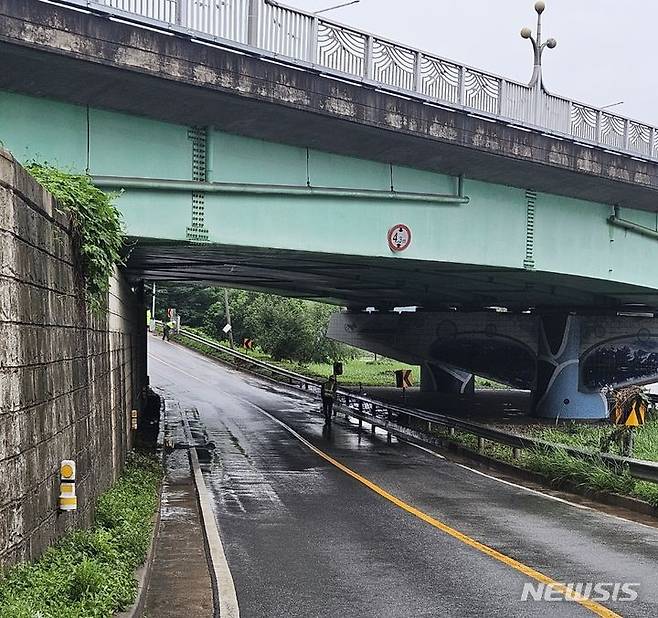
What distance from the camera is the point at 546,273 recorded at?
74.8 ft

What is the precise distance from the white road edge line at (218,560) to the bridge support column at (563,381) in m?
20.0

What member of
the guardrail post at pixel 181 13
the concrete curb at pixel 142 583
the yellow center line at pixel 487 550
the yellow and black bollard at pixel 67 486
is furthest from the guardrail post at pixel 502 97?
the yellow and black bollard at pixel 67 486

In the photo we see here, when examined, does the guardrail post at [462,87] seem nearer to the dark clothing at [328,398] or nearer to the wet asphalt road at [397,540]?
the wet asphalt road at [397,540]

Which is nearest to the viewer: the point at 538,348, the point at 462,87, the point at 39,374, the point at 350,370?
the point at 39,374

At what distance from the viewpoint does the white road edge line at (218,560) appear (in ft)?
28.7

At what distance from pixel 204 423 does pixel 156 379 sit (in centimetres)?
2189

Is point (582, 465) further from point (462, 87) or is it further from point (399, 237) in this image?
point (462, 87)

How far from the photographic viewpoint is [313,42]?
55.1ft

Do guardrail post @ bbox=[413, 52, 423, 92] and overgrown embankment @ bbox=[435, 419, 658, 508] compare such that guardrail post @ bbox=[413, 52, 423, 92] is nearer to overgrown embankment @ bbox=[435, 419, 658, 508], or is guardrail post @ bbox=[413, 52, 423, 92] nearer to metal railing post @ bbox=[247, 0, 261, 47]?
metal railing post @ bbox=[247, 0, 261, 47]

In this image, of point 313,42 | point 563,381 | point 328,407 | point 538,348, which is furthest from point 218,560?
point 538,348

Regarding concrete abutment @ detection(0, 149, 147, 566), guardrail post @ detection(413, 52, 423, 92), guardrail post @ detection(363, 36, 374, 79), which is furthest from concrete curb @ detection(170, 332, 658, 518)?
concrete abutment @ detection(0, 149, 147, 566)

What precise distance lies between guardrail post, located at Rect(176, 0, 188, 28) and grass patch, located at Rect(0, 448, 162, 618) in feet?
24.2

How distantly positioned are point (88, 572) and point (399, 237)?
12.5m

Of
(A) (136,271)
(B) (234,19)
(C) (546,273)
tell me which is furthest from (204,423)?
(B) (234,19)
